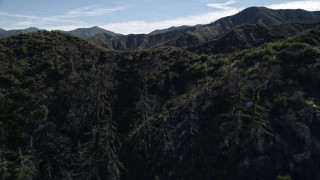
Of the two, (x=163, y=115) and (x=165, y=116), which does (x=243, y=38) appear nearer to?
(x=163, y=115)

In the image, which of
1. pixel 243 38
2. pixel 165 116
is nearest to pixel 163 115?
pixel 165 116

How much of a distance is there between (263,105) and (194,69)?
91.8ft

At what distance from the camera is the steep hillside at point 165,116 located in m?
53.0

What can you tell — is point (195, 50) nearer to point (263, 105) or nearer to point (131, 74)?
point (131, 74)

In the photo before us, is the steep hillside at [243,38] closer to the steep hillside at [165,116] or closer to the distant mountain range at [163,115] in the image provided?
the distant mountain range at [163,115]

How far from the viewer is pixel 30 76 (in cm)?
8775

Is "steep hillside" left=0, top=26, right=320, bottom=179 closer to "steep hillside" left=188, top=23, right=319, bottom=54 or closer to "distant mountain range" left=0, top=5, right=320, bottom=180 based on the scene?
"distant mountain range" left=0, top=5, right=320, bottom=180

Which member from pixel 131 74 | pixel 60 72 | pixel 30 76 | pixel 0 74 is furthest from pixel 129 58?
pixel 0 74

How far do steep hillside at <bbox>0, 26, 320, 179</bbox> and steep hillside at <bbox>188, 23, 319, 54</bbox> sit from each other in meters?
74.8

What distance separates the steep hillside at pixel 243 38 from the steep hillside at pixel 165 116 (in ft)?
245

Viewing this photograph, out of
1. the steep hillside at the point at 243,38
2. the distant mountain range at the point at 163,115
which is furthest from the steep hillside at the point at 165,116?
the steep hillside at the point at 243,38

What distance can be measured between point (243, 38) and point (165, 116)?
121891mm

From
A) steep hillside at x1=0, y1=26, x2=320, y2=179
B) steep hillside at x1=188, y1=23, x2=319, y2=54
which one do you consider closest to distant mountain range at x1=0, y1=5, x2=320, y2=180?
steep hillside at x1=0, y1=26, x2=320, y2=179

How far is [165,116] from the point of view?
65938 mm
